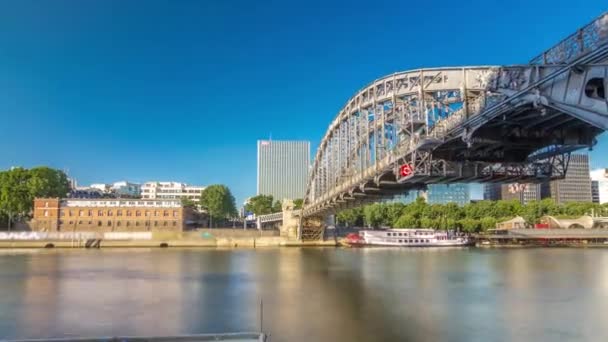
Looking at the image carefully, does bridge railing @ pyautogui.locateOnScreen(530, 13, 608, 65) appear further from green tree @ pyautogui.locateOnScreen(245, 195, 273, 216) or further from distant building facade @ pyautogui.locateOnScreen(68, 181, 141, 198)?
distant building facade @ pyautogui.locateOnScreen(68, 181, 141, 198)

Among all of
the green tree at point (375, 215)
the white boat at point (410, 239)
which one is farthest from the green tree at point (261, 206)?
the white boat at point (410, 239)

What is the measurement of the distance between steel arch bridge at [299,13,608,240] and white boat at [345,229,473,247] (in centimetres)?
5765

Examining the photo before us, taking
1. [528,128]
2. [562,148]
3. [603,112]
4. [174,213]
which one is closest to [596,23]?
[603,112]

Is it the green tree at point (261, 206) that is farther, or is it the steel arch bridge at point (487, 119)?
the green tree at point (261, 206)

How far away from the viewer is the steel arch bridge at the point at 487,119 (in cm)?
1390

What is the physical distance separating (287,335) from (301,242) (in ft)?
250

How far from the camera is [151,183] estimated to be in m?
193

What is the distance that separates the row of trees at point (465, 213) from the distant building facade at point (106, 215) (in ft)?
148

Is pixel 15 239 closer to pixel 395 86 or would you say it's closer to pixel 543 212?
pixel 395 86

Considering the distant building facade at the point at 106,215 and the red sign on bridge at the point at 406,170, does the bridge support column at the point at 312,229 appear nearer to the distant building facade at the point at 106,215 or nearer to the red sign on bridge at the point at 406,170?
the distant building facade at the point at 106,215

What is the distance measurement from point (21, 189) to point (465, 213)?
357 feet

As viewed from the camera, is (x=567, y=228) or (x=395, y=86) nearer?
(x=395, y=86)

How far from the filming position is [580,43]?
1372cm

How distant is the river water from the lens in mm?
21000
